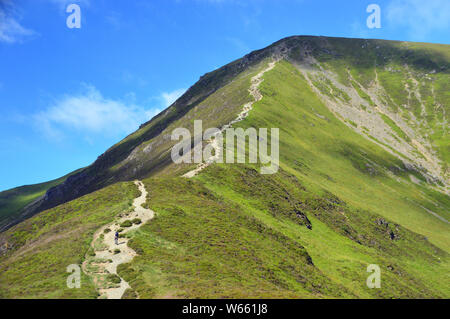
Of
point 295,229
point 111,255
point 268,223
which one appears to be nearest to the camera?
point 111,255

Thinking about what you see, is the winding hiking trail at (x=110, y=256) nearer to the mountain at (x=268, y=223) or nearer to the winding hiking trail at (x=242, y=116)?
the mountain at (x=268, y=223)

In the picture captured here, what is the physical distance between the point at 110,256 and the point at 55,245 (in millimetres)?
9184

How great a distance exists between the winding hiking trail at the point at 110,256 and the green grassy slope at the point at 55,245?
0.90 m

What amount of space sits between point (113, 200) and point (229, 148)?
36238 mm

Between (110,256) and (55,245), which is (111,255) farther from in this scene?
(55,245)

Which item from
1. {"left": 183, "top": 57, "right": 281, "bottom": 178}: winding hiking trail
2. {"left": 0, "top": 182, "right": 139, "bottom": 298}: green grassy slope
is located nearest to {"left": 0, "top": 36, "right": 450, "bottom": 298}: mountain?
{"left": 0, "top": 182, "right": 139, "bottom": 298}: green grassy slope

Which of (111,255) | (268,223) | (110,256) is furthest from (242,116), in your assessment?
(110,256)

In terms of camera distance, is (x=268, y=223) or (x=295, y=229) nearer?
(x=268, y=223)

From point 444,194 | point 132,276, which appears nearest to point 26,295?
point 132,276

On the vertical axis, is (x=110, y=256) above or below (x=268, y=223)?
below

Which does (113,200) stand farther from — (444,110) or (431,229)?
(444,110)

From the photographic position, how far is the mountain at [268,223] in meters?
33.8

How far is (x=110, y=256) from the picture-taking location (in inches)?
1411

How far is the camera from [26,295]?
28.0 metres
